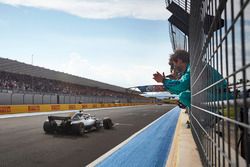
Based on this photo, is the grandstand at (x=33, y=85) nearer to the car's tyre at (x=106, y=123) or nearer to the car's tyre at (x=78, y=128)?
the car's tyre at (x=106, y=123)

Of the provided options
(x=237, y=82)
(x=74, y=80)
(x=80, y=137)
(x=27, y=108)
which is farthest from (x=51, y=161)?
(x=74, y=80)

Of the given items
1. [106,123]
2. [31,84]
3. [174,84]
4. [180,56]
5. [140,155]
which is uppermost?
[31,84]

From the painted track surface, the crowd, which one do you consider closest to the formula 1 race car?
the painted track surface

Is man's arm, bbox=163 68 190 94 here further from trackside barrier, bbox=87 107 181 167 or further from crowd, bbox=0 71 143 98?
crowd, bbox=0 71 143 98

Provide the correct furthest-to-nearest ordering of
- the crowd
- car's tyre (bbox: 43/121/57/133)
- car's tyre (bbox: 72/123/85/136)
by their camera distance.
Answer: the crowd → car's tyre (bbox: 43/121/57/133) → car's tyre (bbox: 72/123/85/136)

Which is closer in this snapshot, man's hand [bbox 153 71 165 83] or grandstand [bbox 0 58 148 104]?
man's hand [bbox 153 71 165 83]

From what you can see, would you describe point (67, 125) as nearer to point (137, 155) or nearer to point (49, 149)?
point (49, 149)

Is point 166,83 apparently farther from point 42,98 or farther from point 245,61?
point 42,98

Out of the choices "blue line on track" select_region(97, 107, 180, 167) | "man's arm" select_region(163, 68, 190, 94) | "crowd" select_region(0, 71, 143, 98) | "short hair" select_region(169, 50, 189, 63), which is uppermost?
"crowd" select_region(0, 71, 143, 98)

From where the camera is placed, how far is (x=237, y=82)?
167 cm

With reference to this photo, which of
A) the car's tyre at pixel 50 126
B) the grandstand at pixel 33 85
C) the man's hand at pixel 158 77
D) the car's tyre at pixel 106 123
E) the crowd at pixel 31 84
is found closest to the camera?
the man's hand at pixel 158 77

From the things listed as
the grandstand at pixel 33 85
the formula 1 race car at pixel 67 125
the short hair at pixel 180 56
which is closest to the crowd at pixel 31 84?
the grandstand at pixel 33 85

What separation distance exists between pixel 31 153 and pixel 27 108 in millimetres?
21272

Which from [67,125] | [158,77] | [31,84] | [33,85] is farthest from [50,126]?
[33,85]
